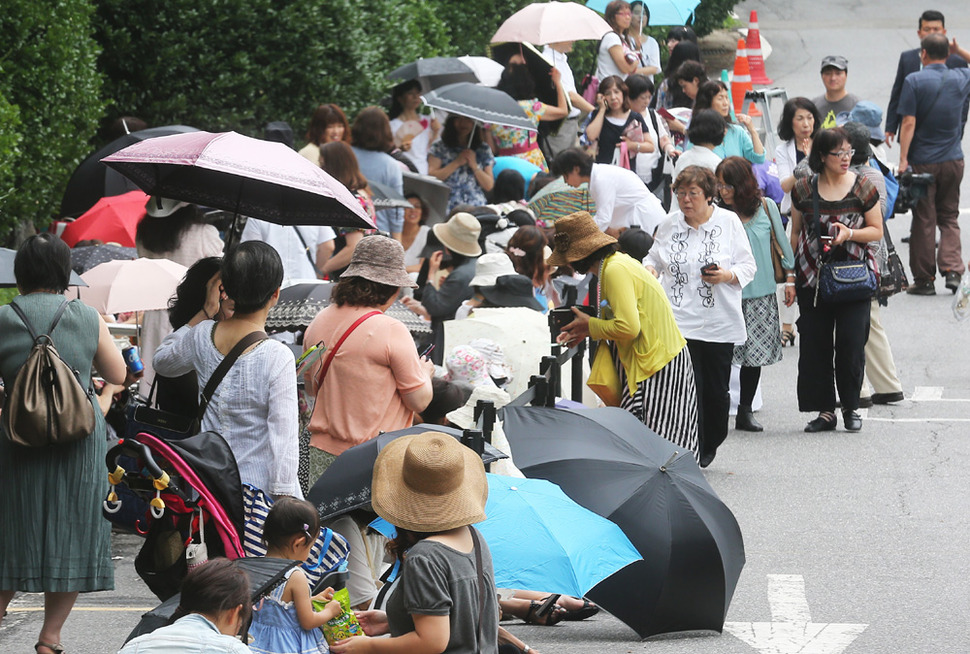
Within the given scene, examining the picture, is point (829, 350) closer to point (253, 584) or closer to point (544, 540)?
point (544, 540)

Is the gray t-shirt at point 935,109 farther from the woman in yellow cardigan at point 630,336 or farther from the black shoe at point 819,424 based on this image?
the woman in yellow cardigan at point 630,336

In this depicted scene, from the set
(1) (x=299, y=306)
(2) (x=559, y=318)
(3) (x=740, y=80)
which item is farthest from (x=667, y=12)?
(1) (x=299, y=306)

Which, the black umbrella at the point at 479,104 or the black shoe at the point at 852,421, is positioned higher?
the black umbrella at the point at 479,104

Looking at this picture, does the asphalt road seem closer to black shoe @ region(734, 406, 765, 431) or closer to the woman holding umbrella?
black shoe @ region(734, 406, 765, 431)

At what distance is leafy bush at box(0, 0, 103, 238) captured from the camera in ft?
37.5

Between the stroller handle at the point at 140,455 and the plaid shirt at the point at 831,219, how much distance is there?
20.5ft

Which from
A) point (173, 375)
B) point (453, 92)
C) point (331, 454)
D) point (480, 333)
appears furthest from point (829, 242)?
point (173, 375)

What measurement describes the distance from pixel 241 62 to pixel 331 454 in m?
8.30

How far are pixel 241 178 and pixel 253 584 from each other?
9.70 ft

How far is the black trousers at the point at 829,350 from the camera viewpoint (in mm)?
10344

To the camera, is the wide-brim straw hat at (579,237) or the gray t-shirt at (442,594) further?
the wide-brim straw hat at (579,237)

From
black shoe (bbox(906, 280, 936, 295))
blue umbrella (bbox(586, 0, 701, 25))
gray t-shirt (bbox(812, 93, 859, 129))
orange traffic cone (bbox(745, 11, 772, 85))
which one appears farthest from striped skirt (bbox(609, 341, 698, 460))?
orange traffic cone (bbox(745, 11, 772, 85))

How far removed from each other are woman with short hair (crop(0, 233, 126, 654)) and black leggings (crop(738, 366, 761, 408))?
5750mm

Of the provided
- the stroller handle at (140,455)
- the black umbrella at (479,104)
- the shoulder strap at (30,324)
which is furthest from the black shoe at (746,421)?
the stroller handle at (140,455)
